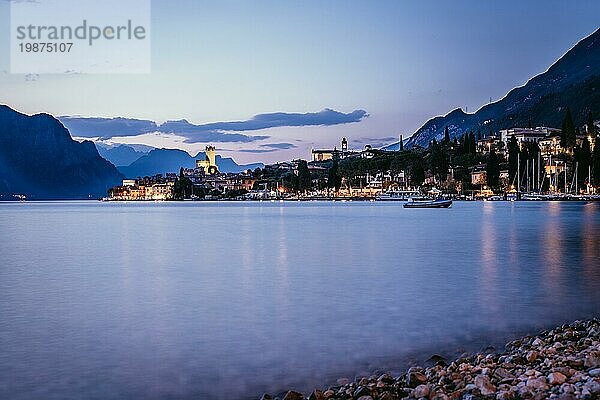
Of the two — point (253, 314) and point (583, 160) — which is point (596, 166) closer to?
point (583, 160)

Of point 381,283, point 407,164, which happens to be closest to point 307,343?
point 381,283

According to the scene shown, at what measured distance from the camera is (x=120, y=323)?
11289mm

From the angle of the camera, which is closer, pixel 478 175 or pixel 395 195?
pixel 478 175

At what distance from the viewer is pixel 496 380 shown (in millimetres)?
6297

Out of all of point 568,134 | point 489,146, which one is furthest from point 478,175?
point 489,146

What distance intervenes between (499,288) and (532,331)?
519 cm

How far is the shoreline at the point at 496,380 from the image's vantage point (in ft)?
19.0

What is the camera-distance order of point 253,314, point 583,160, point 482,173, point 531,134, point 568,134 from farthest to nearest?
point 531,134 < point 482,173 < point 568,134 < point 583,160 < point 253,314

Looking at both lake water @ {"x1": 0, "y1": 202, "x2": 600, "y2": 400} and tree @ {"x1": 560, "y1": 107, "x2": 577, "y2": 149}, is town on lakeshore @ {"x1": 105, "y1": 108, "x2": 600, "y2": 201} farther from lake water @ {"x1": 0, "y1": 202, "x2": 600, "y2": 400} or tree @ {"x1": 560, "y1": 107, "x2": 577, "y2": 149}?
lake water @ {"x1": 0, "y1": 202, "x2": 600, "y2": 400}

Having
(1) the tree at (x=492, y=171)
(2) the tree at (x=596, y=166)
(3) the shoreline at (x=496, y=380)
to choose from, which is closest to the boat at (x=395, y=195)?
(1) the tree at (x=492, y=171)

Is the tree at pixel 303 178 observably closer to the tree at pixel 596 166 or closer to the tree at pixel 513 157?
the tree at pixel 513 157

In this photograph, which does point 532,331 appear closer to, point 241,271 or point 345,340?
point 345,340

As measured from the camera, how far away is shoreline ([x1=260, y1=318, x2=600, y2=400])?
227 inches

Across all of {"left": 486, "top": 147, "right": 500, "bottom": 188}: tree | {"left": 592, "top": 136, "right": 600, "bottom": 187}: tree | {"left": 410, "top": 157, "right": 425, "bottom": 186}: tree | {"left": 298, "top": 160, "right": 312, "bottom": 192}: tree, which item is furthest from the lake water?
{"left": 298, "top": 160, "right": 312, "bottom": 192}: tree
